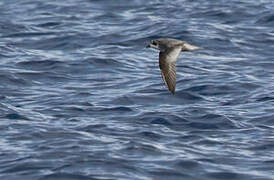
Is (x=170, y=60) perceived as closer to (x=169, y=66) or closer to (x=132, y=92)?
(x=169, y=66)

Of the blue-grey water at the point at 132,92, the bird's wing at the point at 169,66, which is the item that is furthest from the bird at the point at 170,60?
the blue-grey water at the point at 132,92

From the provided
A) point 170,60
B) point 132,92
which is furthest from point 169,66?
→ point 132,92

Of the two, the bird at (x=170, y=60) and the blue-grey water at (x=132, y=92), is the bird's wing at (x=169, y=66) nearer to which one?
the bird at (x=170, y=60)

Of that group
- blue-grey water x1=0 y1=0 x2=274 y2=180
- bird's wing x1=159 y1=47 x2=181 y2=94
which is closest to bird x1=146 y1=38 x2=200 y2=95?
bird's wing x1=159 y1=47 x2=181 y2=94

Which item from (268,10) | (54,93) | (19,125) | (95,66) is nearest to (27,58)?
(95,66)

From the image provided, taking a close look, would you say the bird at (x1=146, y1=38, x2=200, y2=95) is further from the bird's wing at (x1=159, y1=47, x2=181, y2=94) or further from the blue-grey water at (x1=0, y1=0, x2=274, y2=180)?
the blue-grey water at (x1=0, y1=0, x2=274, y2=180)

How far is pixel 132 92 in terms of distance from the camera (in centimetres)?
1516

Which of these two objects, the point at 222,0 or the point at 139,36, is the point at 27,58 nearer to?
the point at 139,36

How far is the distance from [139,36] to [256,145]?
25.7 feet

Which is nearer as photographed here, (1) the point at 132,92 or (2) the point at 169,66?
(2) the point at 169,66

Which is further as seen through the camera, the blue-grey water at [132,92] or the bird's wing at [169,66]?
the bird's wing at [169,66]

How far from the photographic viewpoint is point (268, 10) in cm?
2094

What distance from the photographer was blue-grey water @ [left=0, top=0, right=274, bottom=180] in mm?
11227

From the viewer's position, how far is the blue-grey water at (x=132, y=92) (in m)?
11.2
